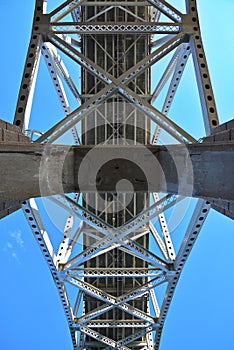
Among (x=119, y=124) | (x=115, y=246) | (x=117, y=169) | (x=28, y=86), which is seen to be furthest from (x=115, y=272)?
(x=117, y=169)

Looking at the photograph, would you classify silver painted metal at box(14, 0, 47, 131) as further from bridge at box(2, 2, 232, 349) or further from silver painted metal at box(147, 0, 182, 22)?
silver painted metal at box(147, 0, 182, 22)

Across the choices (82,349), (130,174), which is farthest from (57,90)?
(82,349)

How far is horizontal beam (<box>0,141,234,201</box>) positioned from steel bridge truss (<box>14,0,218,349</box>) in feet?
8.62

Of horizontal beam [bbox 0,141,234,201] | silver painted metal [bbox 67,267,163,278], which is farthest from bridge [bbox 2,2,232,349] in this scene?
horizontal beam [bbox 0,141,234,201]

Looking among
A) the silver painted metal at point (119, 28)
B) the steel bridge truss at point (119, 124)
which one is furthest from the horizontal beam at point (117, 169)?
the silver painted metal at point (119, 28)

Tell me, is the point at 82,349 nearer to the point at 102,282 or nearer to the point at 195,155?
the point at 102,282

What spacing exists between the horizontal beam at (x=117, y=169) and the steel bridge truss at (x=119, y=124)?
263 cm

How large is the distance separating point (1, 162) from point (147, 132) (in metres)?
12.1

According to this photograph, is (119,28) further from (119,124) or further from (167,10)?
(119,124)

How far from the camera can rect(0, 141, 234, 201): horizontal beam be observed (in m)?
4.30

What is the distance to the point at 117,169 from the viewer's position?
5.86 m

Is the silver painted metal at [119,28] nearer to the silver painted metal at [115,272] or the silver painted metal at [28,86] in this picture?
the silver painted metal at [28,86]

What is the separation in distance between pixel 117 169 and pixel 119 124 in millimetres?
10095

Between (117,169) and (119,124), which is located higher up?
(119,124)
